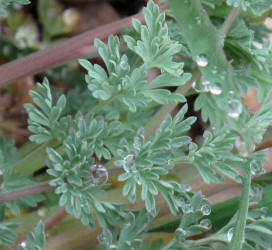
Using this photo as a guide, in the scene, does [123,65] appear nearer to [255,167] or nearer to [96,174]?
[96,174]

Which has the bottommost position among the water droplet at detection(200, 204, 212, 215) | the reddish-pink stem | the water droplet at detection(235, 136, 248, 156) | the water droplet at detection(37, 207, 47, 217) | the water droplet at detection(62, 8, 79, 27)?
the water droplet at detection(37, 207, 47, 217)

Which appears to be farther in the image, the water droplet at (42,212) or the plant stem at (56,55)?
the water droplet at (42,212)

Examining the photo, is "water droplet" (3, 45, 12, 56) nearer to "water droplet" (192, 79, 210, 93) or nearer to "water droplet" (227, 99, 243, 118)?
"water droplet" (192, 79, 210, 93)

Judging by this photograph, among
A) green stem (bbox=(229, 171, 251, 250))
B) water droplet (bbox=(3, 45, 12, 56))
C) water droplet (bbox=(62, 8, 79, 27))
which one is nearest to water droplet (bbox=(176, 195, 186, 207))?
green stem (bbox=(229, 171, 251, 250))

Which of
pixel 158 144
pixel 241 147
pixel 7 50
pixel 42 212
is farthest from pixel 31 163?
pixel 7 50

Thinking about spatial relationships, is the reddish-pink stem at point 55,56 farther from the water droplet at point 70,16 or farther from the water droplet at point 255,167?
the water droplet at point 70,16

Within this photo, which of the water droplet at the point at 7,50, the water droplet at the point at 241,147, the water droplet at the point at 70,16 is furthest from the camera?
the water droplet at the point at 70,16

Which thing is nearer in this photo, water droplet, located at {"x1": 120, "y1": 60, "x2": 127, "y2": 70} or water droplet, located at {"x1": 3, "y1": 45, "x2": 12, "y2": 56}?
water droplet, located at {"x1": 120, "y1": 60, "x2": 127, "y2": 70}

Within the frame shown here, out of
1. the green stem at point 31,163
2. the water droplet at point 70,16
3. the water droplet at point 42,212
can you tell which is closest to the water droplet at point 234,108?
the green stem at point 31,163
